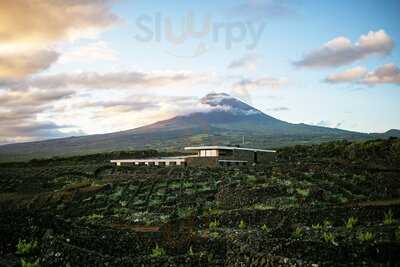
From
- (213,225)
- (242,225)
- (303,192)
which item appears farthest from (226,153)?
(242,225)

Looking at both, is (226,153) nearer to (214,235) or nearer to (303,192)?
(303,192)

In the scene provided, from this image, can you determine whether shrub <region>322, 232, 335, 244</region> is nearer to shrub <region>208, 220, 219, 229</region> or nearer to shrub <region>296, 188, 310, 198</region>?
shrub <region>208, 220, 219, 229</region>

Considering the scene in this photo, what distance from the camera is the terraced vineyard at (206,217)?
14750 millimetres

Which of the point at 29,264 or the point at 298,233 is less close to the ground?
the point at 29,264

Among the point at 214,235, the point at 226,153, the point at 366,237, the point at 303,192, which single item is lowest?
the point at 303,192

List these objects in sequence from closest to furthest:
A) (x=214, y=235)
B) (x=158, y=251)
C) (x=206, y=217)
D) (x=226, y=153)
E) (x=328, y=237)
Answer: (x=328, y=237), (x=158, y=251), (x=214, y=235), (x=206, y=217), (x=226, y=153)

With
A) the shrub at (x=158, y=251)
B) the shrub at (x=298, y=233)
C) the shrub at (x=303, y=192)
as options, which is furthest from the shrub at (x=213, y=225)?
the shrub at (x=303, y=192)

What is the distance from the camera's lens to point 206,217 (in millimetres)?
28688

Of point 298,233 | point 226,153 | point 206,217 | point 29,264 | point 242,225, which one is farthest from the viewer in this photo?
point 226,153

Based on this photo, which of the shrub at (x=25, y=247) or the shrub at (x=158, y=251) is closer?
the shrub at (x=25, y=247)

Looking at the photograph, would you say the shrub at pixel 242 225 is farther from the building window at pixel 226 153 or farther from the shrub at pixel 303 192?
the building window at pixel 226 153

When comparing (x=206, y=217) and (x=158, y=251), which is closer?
(x=158, y=251)

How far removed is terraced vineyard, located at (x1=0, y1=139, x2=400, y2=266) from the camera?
14.8 meters

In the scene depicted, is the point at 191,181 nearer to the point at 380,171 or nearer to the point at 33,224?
the point at 380,171
